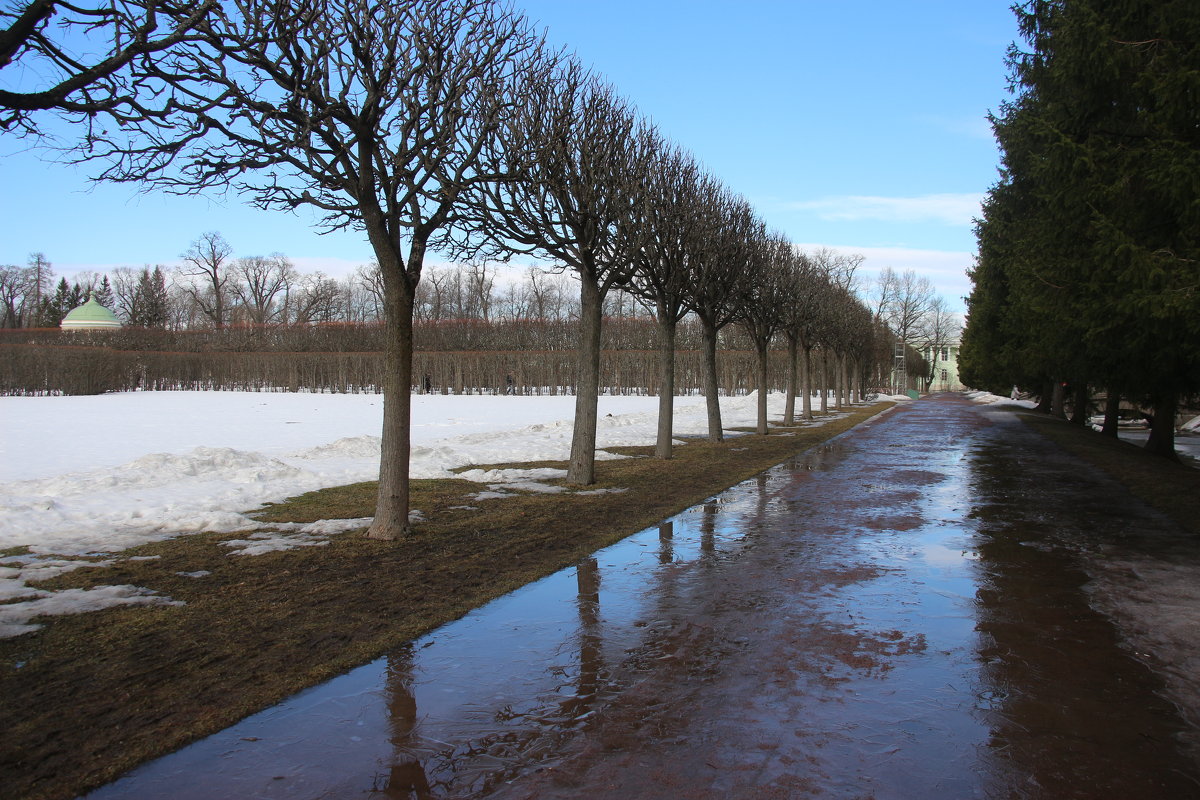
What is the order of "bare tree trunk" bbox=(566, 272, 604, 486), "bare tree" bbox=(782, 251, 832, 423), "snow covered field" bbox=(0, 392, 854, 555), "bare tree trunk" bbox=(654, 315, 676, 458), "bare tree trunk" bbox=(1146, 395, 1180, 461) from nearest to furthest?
"snow covered field" bbox=(0, 392, 854, 555)
"bare tree trunk" bbox=(566, 272, 604, 486)
"bare tree trunk" bbox=(654, 315, 676, 458)
"bare tree trunk" bbox=(1146, 395, 1180, 461)
"bare tree" bbox=(782, 251, 832, 423)

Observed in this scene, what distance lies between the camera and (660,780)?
3701mm

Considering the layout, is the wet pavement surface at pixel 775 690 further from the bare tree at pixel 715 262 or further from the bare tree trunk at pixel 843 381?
the bare tree trunk at pixel 843 381

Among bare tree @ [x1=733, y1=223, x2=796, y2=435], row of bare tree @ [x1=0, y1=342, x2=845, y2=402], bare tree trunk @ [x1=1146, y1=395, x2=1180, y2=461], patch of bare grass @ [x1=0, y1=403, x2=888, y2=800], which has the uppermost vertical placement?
bare tree @ [x1=733, y1=223, x2=796, y2=435]

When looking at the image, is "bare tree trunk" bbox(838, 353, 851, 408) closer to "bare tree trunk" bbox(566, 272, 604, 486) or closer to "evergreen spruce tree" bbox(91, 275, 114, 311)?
"bare tree trunk" bbox(566, 272, 604, 486)

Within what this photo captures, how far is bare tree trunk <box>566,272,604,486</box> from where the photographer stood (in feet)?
45.2

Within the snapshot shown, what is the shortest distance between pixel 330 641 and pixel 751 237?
1959 centimetres

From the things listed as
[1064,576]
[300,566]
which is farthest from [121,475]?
[1064,576]

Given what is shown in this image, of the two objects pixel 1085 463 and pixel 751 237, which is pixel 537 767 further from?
pixel 751 237

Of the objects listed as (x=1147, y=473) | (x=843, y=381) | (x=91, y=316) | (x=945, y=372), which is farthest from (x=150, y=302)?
(x=945, y=372)

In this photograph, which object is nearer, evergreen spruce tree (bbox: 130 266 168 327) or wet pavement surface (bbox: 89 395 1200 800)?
wet pavement surface (bbox: 89 395 1200 800)

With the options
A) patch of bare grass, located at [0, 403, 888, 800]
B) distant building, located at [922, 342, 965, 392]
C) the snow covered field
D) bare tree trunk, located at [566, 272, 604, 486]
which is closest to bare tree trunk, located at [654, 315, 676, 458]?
the snow covered field

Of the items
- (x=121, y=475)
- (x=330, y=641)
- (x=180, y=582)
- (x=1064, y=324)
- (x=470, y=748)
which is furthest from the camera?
(x=1064, y=324)

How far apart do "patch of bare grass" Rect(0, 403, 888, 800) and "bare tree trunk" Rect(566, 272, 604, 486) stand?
234 cm

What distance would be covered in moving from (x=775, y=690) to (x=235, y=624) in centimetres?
375
